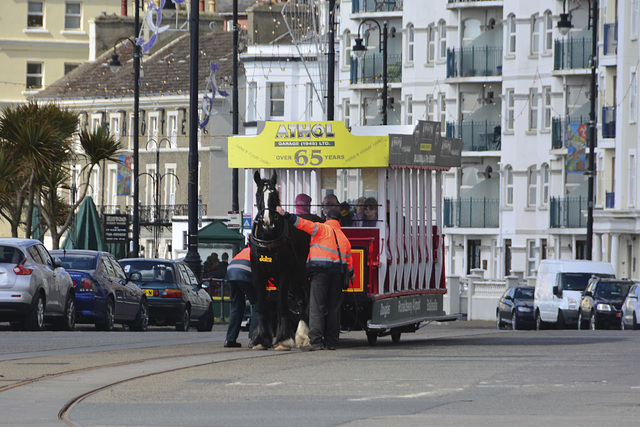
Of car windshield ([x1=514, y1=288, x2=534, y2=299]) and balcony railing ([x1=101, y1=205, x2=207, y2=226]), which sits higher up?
balcony railing ([x1=101, y1=205, x2=207, y2=226])

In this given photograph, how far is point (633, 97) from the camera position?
194 feet

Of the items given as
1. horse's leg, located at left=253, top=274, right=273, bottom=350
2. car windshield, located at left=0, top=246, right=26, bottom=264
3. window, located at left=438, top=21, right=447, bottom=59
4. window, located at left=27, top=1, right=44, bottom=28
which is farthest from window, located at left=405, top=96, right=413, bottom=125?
horse's leg, located at left=253, top=274, right=273, bottom=350

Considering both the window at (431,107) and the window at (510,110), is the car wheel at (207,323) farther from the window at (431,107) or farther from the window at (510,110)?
the window at (431,107)

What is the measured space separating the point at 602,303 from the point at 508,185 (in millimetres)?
32923

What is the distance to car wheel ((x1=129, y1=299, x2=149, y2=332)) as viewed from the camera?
33969 mm

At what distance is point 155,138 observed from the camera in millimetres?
95875

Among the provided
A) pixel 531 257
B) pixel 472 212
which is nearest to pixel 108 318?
pixel 531 257

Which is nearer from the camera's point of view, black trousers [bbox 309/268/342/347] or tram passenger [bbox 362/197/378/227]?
black trousers [bbox 309/268/342/347]

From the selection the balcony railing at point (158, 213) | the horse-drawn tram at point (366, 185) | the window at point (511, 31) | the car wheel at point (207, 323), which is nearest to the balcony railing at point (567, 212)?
the window at point (511, 31)

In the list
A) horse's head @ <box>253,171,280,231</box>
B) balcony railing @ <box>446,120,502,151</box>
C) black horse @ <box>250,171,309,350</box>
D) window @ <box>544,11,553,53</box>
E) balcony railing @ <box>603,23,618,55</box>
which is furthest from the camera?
balcony railing @ <box>446,120,502,151</box>

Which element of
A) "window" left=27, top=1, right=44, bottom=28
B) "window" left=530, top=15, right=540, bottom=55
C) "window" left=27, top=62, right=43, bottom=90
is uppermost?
"window" left=27, top=1, right=44, bottom=28

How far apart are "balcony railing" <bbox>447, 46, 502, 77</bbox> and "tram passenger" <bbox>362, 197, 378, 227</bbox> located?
53083 millimetres

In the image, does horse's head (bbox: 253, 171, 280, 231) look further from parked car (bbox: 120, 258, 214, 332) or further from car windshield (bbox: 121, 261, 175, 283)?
car windshield (bbox: 121, 261, 175, 283)

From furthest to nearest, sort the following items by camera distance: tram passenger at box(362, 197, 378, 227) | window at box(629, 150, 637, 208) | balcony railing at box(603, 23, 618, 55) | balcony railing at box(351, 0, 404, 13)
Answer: balcony railing at box(351, 0, 404, 13), balcony railing at box(603, 23, 618, 55), window at box(629, 150, 637, 208), tram passenger at box(362, 197, 378, 227)
